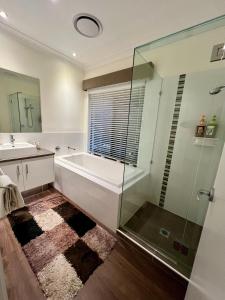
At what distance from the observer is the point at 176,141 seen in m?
1.94

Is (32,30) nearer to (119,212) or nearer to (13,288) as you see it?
(119,212)

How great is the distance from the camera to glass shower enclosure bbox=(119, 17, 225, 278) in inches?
59.8

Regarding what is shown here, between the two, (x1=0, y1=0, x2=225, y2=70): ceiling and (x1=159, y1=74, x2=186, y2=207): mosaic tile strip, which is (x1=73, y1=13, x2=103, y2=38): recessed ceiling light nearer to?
(x1=0, y1=0, x2=225, y2=70): ceiling

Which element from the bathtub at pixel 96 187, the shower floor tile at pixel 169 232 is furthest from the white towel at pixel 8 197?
the shower floor tile at pixel 169 232

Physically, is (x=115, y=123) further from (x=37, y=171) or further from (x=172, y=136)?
(x=37, y=171)

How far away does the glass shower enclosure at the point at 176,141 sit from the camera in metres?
1.52

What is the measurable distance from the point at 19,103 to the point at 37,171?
1144mm

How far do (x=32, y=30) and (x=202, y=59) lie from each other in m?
2.25

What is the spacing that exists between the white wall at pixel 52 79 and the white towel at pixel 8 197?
1717mm

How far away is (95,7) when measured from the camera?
1.39 meters

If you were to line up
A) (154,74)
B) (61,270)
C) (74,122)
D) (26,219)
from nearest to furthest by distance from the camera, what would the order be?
(61,270), (26,219), (154,74), (74,122)

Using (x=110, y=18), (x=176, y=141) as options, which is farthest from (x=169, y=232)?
(x=110, y=18)

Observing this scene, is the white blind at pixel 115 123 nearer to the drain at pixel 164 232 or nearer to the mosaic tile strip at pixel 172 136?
the mosaic tile strip at pixel 172 136

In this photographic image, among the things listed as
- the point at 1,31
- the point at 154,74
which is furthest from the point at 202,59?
the point at 1,31
